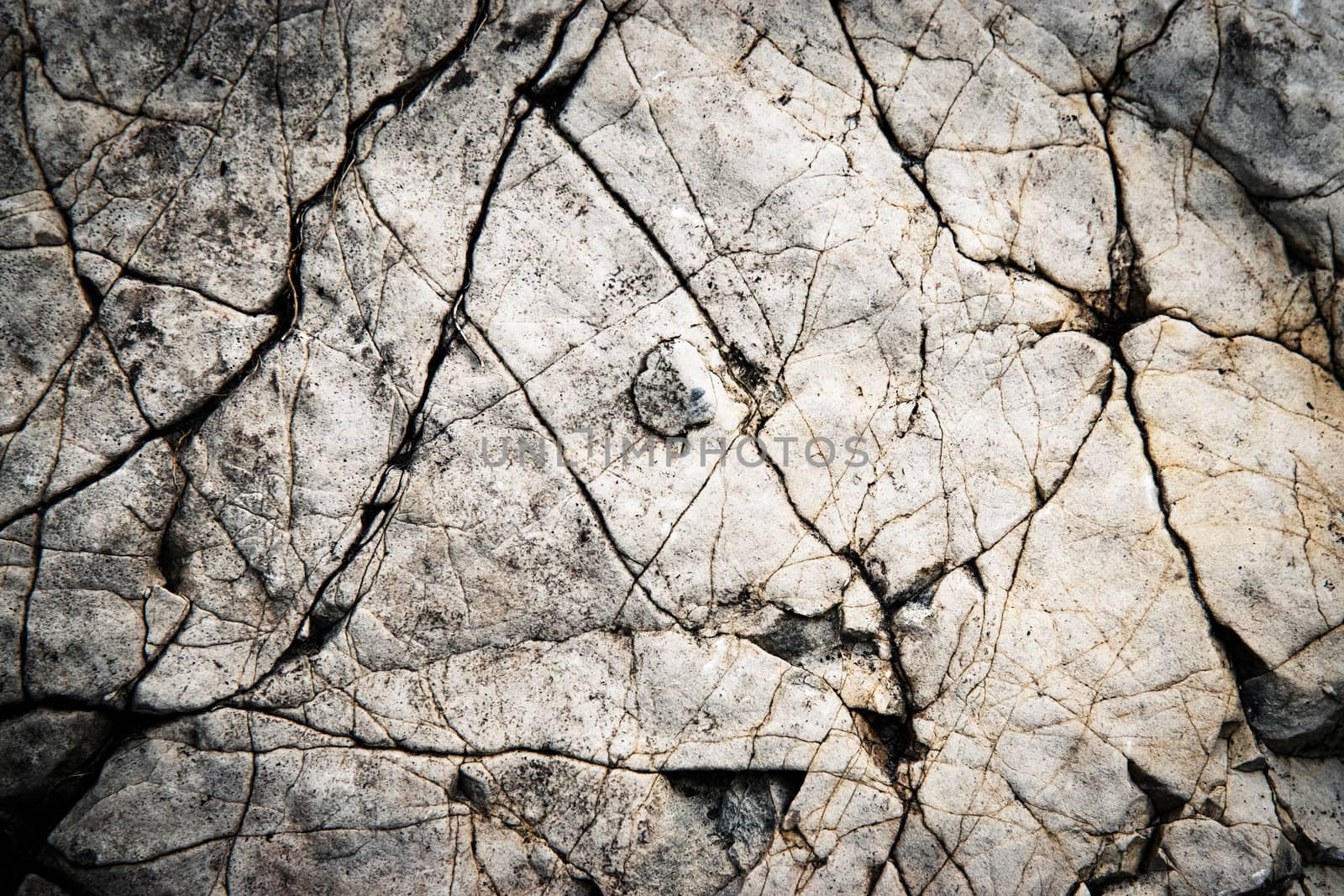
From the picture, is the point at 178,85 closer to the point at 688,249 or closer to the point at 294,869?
the point at 688,249

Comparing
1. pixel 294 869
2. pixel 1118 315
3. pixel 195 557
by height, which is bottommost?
pixel 294 869

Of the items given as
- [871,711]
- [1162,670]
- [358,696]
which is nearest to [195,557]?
[358,696]

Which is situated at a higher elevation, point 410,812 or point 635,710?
point 635,710

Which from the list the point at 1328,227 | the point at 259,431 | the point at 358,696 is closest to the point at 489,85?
the point at 259,431

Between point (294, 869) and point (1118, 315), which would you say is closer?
point (294, 869)

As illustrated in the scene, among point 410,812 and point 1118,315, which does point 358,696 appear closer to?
point 410,812

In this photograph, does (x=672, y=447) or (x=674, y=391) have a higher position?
(x=674, y=391)
